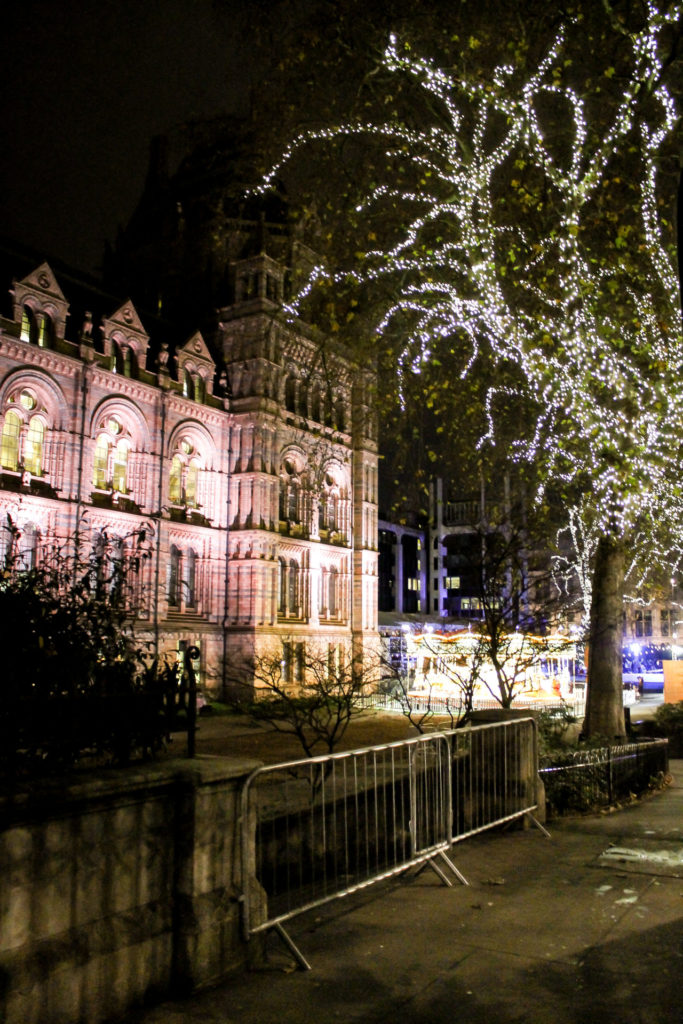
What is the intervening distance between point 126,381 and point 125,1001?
109 feet

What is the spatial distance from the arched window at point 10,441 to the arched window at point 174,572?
8869 millimetres

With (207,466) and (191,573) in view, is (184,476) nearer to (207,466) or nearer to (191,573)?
(207,466)

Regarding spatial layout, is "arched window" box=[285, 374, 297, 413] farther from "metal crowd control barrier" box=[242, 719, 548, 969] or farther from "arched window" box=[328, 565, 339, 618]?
"metal crowd control barrier" box=[242, 719, 548, 969]

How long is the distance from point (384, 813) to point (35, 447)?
28.2 m

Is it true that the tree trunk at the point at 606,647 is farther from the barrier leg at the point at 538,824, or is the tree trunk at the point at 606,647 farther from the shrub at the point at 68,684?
the shrub at the point at 68,684

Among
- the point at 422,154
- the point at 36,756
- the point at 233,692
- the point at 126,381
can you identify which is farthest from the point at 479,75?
the point at 233,692

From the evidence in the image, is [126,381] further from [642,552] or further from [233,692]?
[642,552]

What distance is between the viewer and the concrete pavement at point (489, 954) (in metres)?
4.86

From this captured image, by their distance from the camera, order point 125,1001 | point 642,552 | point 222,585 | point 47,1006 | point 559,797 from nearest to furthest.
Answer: point 47,1006, point 125,1001, point 559,797, point 642,552, point 222,585

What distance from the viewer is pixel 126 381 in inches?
1420

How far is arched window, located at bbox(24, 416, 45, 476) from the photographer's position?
31.9m

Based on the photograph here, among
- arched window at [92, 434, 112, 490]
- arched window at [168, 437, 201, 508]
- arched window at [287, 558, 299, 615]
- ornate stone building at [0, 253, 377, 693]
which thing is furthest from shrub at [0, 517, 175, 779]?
arched window at [287, 558, 299, 615]

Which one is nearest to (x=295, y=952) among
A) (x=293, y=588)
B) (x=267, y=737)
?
(x=267, y=737)

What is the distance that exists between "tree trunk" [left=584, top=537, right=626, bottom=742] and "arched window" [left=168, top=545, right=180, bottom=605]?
904 inches
